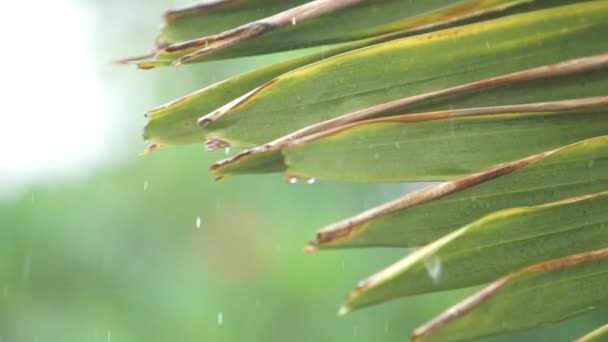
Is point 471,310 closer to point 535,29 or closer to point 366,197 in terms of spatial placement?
point 535,29

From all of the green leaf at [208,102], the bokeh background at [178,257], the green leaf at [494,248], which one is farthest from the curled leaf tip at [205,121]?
the bokeh background at [178,257]

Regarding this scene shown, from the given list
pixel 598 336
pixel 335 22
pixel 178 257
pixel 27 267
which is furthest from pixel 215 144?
pixel 27 267

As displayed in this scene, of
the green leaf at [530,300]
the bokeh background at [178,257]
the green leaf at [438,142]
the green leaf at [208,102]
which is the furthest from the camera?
the bokeh background at [178,257]

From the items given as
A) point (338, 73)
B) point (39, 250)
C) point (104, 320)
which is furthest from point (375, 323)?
point (338, 73)

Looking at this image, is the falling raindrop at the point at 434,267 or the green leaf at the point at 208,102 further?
the green leaf at the point at 208,102

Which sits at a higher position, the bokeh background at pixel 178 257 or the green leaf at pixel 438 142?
the green leaf at pixel 438 142

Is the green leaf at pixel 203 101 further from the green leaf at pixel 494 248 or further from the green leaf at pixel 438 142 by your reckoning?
the green leaf at pixel 494 248
